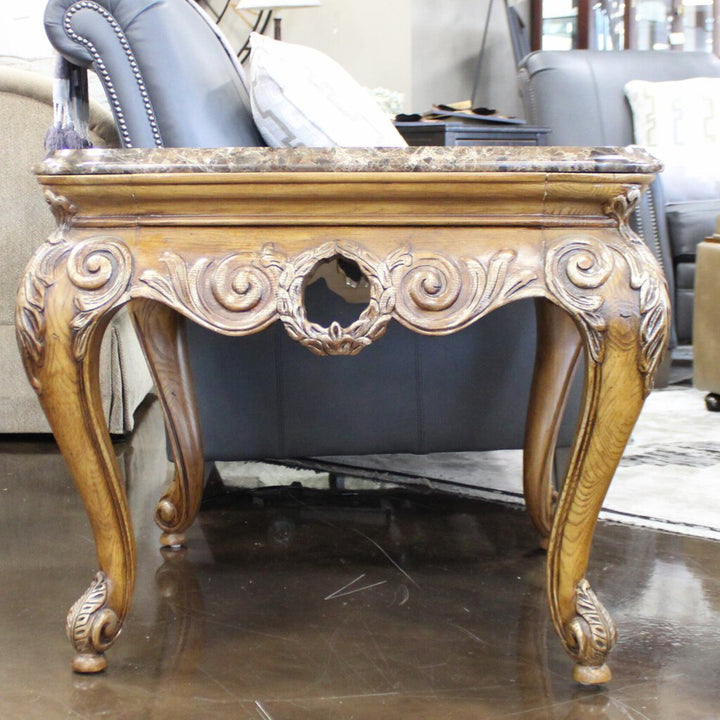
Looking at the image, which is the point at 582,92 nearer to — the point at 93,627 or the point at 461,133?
the point at 461,133

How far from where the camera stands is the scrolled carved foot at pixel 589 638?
1222 mm

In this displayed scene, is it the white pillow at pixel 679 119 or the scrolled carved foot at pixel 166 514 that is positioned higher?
the white pillow at pixel 679 119

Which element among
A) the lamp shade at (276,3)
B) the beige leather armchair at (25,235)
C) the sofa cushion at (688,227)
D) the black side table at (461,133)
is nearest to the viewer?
the beige leather armchair at (25,235)

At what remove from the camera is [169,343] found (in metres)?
1.61

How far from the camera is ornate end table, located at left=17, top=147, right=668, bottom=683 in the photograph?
1125 mm

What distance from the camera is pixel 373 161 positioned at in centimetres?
111

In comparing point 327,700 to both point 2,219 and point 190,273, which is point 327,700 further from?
point 2,219

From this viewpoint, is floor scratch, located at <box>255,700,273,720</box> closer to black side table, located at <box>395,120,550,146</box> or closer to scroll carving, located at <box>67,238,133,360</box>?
scroll carving, located at <box>67,238,133,360</box>

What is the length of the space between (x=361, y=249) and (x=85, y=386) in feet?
1.22

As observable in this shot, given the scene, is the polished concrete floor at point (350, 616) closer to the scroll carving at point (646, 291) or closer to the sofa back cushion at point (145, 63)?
the scroll carving at point (646, 291)

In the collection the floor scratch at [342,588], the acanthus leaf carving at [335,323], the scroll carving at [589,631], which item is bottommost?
the floor scratch at [342,588]

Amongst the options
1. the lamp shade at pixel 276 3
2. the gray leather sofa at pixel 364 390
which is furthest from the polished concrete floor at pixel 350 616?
the lamp shade at pixel 276 3

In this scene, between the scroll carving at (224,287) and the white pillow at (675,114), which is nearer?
the scroll carving at (224,287)

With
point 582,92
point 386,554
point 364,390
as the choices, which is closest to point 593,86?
point 582,92
